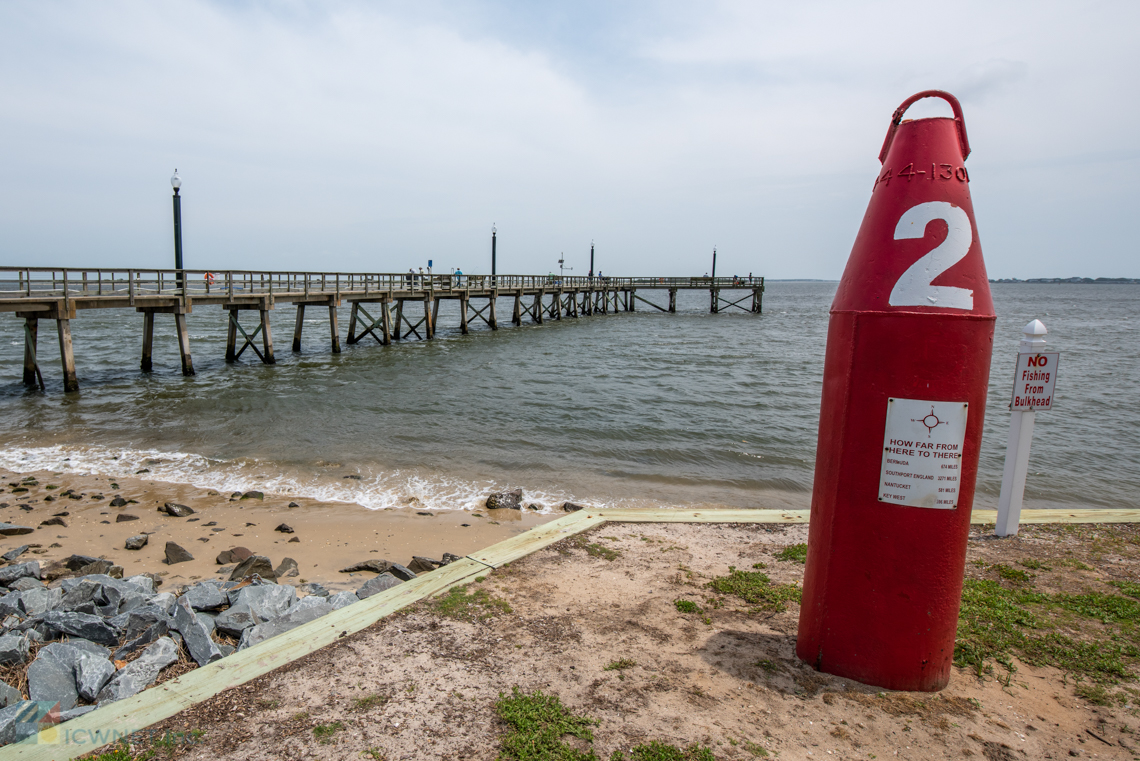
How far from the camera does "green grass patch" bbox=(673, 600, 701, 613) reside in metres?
4.36

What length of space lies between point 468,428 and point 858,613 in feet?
40.0

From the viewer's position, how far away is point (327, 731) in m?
2.96

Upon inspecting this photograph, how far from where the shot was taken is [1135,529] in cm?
611

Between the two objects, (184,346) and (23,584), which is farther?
(184,346)

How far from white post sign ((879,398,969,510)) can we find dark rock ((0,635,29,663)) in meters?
5.23

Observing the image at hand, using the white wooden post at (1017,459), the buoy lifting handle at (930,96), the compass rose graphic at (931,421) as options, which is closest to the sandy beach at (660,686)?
the white wooden post at (1017,459)

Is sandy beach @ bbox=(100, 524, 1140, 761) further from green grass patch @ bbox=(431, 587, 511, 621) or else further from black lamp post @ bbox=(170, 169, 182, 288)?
black lamp post @ bbox=(170, 169, 182, 288)

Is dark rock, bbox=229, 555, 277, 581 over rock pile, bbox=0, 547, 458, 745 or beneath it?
beneath

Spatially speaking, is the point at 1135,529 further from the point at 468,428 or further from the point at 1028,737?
the point at 468,428

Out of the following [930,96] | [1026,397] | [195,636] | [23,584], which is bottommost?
[23,584]

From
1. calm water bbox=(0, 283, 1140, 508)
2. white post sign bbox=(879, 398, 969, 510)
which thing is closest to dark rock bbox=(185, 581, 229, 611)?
calm water bbox=(0, 283, 1140, 508)

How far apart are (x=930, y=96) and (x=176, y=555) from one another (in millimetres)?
8367

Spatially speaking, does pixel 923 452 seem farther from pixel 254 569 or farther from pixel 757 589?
pixel 254 569

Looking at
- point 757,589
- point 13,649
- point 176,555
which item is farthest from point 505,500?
point 13,649
